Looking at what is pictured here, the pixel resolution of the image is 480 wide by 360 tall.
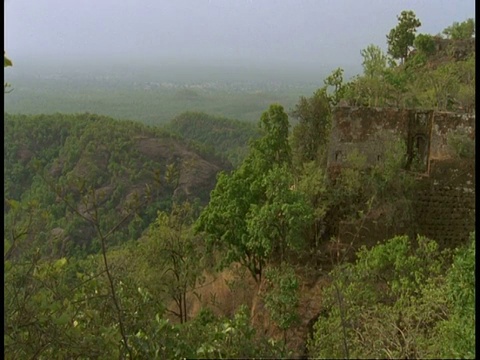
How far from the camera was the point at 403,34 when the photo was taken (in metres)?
20.4

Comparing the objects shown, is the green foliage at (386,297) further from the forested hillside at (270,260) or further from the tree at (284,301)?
the tree at (284,301)

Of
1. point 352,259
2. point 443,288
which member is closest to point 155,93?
point 352,259

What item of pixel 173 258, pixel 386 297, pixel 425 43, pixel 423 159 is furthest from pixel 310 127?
pixel 425 43

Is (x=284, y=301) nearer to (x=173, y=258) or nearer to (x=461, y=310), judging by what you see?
(x=173, y=258)

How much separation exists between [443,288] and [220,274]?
241 inches

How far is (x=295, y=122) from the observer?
13.2m

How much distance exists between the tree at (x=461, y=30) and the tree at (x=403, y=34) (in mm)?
2122

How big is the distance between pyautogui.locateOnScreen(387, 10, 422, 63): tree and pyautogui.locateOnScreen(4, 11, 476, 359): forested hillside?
4.3 inches

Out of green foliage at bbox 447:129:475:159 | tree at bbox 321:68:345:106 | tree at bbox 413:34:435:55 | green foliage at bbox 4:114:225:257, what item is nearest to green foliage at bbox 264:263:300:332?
green foliage at bbox 447:129:475:159

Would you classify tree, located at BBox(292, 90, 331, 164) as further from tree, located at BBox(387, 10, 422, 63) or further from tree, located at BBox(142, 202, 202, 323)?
tree, located at BBox(387, 10, 422, 63)

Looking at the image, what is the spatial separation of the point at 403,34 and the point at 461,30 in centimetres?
338

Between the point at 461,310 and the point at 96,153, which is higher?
the point at 461,310

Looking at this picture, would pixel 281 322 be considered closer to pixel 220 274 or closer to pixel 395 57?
pixel 220 274

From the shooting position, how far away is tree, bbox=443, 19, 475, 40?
21.6m
